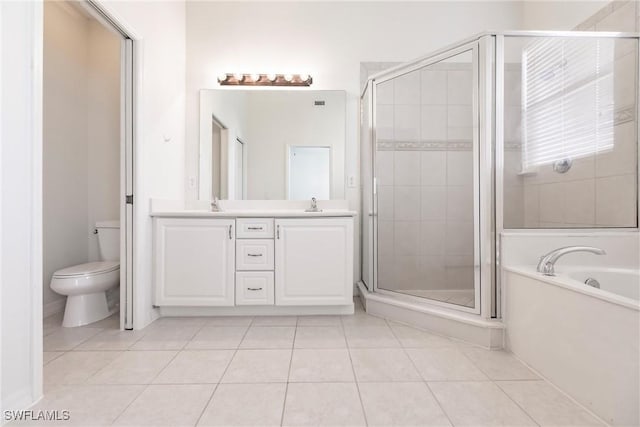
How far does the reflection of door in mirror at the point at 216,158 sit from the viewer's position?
278 cm

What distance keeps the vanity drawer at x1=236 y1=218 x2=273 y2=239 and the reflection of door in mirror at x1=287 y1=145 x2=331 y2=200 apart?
0.53 m

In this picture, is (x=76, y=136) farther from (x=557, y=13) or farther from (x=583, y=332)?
(x=557, y=13)

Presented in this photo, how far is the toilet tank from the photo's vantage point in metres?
2.49

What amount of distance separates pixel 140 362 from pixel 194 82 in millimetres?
2291

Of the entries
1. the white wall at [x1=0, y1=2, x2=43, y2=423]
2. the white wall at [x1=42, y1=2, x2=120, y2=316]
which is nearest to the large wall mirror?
the white wall at [x1=42, y1=2, x2=120, y2=316]

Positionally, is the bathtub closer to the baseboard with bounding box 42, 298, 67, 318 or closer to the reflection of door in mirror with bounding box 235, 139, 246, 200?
the reflection of door in mirror with bounding box 235, 139, 246, 200

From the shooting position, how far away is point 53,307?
95.5 inches

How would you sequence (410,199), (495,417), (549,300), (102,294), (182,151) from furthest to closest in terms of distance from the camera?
(182,151)
(410,199)
(102,294)
(549,300)
(495,417)

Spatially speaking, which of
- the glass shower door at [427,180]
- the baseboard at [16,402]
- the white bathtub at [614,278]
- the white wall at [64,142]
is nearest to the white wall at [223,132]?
the white wall at [64,142]

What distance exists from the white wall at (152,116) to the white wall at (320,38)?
19 cm

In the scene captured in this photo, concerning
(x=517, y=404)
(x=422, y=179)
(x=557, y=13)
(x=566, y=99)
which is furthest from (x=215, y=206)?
(x=557, y=13)

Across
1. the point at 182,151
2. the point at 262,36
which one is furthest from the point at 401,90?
the point at 182,151

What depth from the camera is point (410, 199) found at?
250 centimetres

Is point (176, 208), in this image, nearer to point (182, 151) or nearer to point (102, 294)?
point (182, 151)
